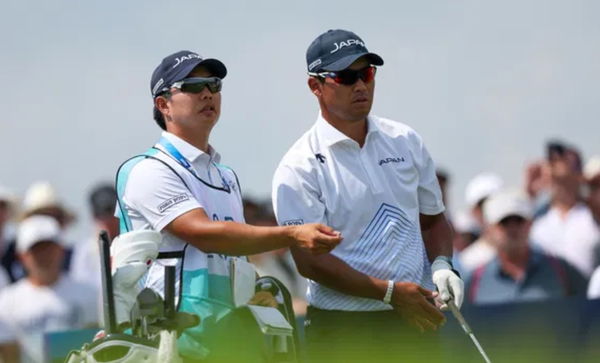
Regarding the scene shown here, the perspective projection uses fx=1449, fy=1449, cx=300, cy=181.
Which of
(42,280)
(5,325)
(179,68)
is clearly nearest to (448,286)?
(179,68)

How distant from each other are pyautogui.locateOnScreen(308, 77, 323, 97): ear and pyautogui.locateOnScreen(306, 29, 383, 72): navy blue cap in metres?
0.05

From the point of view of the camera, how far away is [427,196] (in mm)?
6992

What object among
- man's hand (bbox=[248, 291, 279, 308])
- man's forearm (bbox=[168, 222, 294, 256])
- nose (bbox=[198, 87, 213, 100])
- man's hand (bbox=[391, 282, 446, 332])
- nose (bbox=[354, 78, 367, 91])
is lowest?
man's hand (bbox=[391, 282, 446, 332])

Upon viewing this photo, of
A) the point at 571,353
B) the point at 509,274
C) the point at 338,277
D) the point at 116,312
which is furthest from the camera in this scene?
the point at 509,274

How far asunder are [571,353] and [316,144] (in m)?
3.14

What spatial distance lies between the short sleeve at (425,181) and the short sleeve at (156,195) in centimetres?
137

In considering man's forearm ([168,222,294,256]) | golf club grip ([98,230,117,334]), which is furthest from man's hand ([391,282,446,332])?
golf club grip ([98,230,117,334])

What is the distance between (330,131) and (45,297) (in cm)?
434

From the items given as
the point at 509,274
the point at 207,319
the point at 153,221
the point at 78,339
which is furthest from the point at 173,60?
the point at 509,274

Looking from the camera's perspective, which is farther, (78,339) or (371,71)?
(78,339)

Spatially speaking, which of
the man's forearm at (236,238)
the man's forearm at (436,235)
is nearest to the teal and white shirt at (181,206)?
the man's forearm at (236,238)

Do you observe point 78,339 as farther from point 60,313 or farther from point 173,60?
point 173,60

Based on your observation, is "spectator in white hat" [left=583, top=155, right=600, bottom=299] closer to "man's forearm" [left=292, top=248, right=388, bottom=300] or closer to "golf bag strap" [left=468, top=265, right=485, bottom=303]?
"golf bag strap" [left=468, top=265, right=485, bottom=303]

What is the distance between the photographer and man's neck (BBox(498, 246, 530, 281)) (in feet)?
33.1
